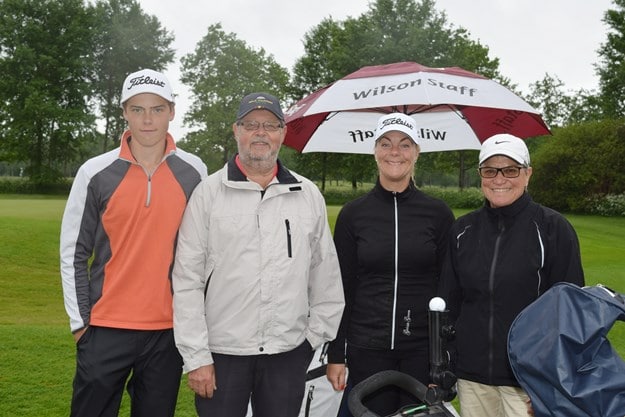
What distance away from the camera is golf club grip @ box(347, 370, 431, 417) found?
Result: 80.3 inches

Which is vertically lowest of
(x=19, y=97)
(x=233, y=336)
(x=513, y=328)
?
(x=233, y=336)

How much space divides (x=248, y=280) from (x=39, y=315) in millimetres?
7297

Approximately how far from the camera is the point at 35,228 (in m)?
14.9

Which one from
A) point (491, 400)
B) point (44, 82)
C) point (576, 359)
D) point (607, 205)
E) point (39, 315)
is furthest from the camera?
point (44, 82)

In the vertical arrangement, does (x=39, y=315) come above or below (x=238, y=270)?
below

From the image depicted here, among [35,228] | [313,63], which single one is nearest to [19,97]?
[313,63]

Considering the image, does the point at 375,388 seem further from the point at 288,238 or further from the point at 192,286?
the point at 192,286

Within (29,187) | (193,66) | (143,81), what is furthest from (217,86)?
(143,81)

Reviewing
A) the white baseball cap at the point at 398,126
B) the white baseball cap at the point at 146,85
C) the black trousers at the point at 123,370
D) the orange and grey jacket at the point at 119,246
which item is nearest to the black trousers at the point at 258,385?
the black trousers at the point at 123,370

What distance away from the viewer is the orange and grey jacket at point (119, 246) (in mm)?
3285

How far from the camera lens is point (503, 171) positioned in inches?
119

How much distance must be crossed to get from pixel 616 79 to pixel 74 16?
40727 millimetres

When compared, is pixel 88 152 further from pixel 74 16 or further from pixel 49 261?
pixel 49 261

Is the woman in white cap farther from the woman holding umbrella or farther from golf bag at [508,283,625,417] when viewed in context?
golf bag at [508,283,625,417]
